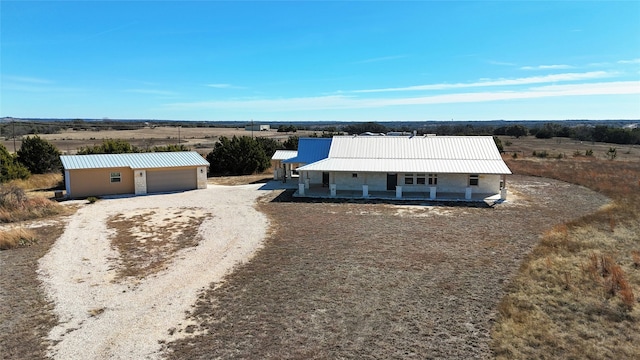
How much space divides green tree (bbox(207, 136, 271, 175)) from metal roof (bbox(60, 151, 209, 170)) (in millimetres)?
7316

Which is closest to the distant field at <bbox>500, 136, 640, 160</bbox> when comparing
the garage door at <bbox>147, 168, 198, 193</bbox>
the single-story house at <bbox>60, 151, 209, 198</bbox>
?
the garage door at <bbox>147, 168, 198, 193</bbox>

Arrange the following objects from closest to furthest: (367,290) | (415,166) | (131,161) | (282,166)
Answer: (367,290), (415,166), (131,161), (282,166)

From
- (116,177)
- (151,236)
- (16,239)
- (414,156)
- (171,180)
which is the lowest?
(151,236)

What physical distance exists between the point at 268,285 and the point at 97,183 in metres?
19.1

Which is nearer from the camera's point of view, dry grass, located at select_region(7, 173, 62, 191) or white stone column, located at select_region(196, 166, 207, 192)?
white stone column, located at select_region(196, 166, 207, 192)

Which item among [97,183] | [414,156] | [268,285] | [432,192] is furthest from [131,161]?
[268,285]

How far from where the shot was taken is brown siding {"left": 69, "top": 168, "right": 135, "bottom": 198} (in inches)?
1005

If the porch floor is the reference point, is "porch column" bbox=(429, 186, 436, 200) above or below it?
above

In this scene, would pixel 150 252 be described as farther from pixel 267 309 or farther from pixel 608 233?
pixel 608 233

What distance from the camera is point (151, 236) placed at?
664 inches

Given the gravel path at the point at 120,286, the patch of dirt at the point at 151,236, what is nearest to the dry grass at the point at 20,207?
the gravel path at the point at 120,286

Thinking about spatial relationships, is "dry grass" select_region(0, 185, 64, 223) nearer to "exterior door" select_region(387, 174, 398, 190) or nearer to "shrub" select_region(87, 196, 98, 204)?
"shrub" select_region(87, 196, 98, 204)

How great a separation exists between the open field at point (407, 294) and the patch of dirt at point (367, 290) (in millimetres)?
40

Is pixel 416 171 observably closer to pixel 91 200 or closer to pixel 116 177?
pixel 116 177
